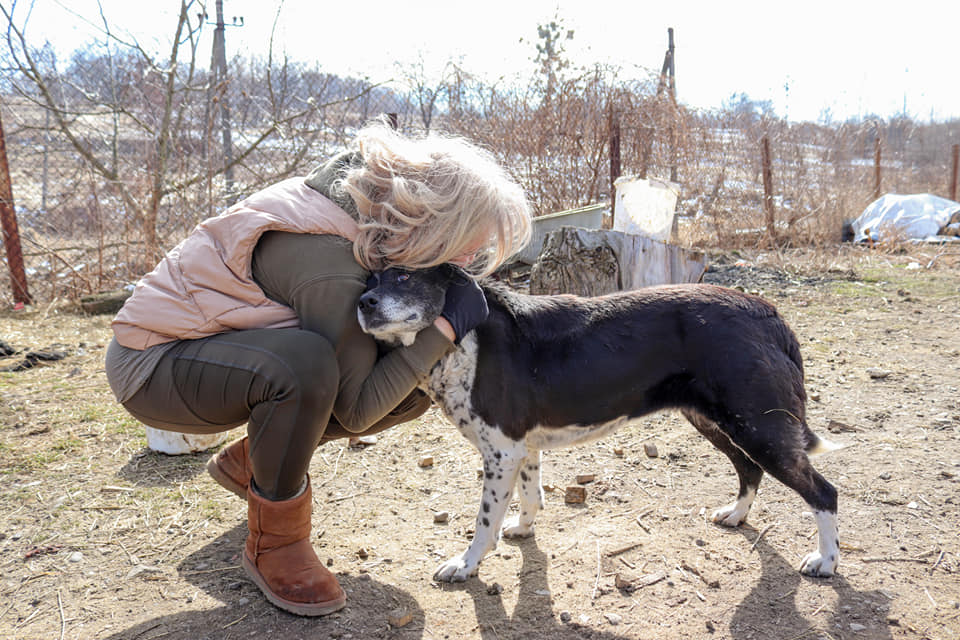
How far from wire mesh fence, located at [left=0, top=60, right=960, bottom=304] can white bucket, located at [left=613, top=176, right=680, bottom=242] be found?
174cm

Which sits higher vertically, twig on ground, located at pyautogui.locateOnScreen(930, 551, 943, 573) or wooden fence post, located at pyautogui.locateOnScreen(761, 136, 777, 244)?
wooden fence post, located at pyautogui.locateOnScreen(761, 136, 777, 244)

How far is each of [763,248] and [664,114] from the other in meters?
2.86

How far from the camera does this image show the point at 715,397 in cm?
262

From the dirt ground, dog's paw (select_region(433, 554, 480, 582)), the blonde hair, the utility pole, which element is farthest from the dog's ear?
the utility pole

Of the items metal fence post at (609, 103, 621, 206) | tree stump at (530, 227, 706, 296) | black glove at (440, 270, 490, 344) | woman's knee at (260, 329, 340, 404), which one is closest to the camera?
woman's knee at (260, 329, 340, 404)

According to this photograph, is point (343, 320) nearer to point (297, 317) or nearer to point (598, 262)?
point (297, 317)

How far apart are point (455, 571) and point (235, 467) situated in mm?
1043

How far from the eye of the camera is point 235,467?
2.90 meters

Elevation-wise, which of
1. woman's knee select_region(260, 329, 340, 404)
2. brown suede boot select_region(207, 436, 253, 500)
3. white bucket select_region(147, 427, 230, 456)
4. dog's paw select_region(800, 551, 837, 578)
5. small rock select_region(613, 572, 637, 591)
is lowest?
small rock select_region(613, 572, 637, 591)

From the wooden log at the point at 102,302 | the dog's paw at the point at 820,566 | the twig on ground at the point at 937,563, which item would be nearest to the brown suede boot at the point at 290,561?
the dog's paw at the point at 820,566

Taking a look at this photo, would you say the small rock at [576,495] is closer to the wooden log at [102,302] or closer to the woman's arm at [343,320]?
the woman's arm at [343,320]

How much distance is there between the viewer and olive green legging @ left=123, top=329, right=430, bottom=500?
221 centimetres

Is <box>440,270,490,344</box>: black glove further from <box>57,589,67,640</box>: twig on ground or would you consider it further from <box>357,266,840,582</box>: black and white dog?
<box>57,589,67,640</box>: twig on ground

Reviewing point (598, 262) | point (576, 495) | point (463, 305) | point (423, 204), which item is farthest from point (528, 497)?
point (598, 262)
